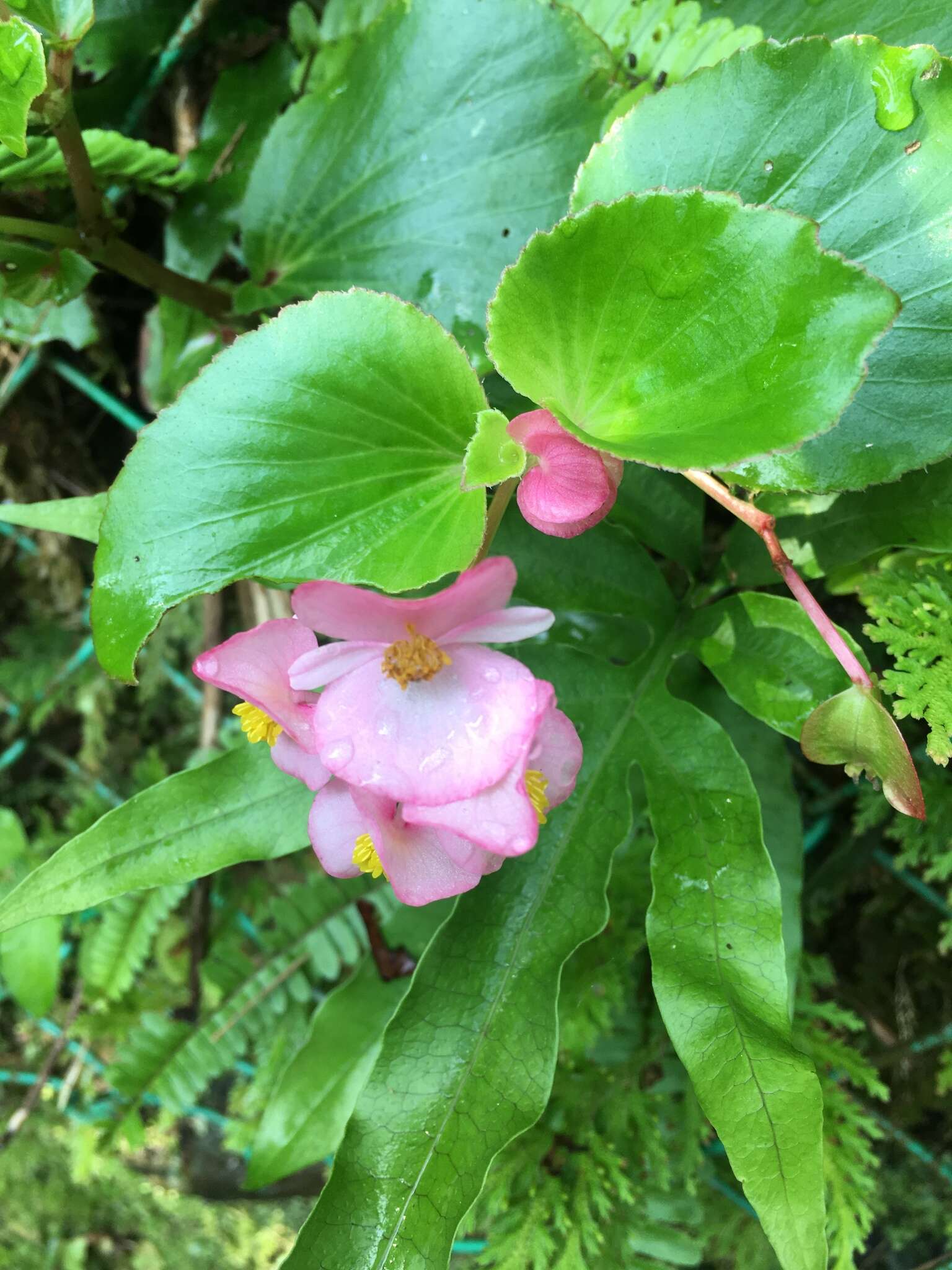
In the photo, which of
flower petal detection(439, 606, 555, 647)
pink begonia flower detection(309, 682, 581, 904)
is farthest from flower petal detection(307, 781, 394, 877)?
flower petal detection(439, 606, 555, 647)

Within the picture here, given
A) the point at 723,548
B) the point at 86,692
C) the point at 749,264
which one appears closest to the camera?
the point at 749,264

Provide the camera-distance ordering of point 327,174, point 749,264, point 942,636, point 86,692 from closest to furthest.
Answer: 1. point 749,264
2. point 942,636
3. point 327,174
4. point 86,692

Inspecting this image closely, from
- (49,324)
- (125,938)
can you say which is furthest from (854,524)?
(125,938)

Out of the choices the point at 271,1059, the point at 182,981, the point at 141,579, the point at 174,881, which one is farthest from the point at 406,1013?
the point at 182,981

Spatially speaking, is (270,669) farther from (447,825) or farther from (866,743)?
(866,743)

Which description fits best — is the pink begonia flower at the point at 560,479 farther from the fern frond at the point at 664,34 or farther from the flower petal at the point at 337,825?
the fern frond at the point at 664,34

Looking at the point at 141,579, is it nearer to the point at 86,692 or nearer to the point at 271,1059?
the point at 271,1059
